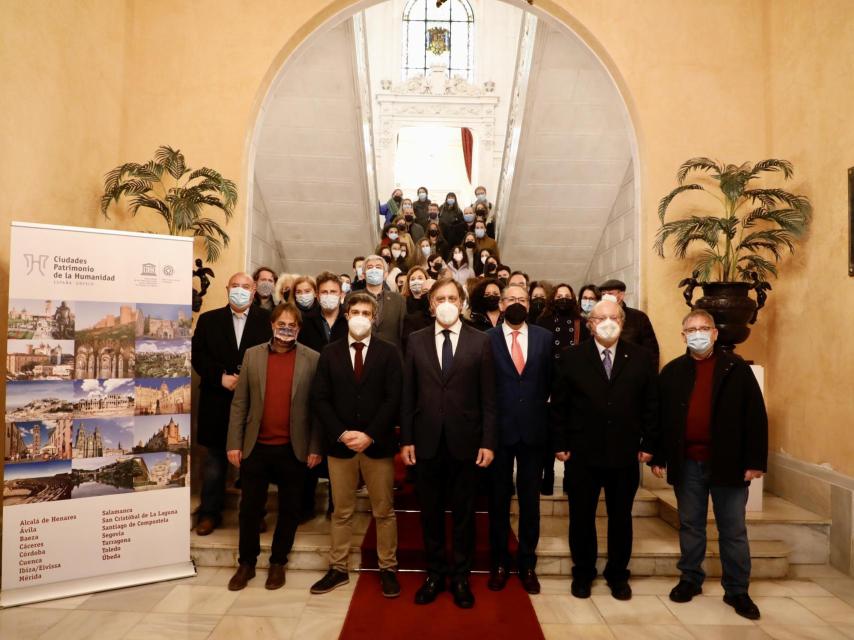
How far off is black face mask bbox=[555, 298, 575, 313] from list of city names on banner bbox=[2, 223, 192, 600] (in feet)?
8.89

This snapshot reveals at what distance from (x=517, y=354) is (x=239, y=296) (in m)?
1.92

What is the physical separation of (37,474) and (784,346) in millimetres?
5405

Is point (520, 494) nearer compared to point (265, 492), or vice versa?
point (520, 494)

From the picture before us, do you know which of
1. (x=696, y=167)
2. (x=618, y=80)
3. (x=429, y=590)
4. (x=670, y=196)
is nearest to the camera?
(x=429, y=590)

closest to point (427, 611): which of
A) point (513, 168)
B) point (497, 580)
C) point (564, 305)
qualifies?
point (497, 580)

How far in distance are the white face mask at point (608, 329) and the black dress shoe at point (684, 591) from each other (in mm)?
1499

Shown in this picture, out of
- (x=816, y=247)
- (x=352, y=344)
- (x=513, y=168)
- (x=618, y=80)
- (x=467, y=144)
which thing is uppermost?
(x=467, y=144)

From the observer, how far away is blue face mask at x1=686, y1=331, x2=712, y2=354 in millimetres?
3361

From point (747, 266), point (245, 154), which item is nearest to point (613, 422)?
point (747, 266)

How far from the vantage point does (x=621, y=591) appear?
3379mm

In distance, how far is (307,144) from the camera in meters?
9.28

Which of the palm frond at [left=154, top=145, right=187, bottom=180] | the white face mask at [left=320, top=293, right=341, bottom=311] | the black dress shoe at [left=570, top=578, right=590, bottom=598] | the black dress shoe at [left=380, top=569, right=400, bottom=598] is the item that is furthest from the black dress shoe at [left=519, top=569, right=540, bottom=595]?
the palm frond at [left=154, top=145, right=187, bottom=180]

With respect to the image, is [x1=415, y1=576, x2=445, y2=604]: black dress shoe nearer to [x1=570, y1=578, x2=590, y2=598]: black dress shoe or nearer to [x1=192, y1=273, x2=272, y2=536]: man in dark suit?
[x1=570, y1=578, x2=590, y2=598]: black dress shoe

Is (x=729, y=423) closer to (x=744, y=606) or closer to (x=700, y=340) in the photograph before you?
(x=700, y=340)
